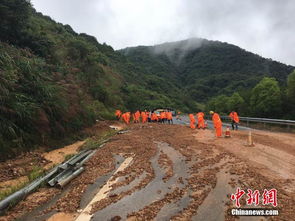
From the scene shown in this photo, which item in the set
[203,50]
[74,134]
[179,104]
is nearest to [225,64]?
[203,50]

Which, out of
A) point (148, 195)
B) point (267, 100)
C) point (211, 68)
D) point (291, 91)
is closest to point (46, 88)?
point (148, 195)

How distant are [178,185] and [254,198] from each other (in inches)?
69.6

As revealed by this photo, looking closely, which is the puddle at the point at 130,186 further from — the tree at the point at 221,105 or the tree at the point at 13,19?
the tree at the point at 221,105

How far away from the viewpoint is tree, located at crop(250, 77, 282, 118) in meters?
50.7

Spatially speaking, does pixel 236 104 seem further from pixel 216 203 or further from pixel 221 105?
pixel 216 203

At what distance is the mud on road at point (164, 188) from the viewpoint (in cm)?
512

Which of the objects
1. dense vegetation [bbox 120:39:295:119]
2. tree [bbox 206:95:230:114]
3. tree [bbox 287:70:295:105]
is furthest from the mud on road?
tree [bbox 206:95:230:114]

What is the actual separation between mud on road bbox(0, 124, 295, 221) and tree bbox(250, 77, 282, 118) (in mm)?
44173

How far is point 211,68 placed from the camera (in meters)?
158

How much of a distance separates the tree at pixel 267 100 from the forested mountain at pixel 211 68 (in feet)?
190

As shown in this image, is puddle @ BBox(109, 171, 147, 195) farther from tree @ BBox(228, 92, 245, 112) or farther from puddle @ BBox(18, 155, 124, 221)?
tree @ BBox(228, 92, 245, 112)

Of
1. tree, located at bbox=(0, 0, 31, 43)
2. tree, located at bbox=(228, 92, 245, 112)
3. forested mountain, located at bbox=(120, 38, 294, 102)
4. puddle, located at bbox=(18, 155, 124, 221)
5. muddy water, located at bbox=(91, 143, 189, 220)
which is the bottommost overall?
puddle, located at bbox=(18, 155, 124, 221)

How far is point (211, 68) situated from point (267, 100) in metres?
110

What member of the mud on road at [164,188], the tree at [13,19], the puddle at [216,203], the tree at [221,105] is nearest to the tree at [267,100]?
the tree at [221,105]
